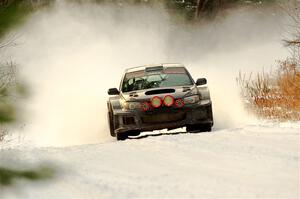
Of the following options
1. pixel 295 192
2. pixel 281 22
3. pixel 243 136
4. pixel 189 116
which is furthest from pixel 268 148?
pixel 281 22

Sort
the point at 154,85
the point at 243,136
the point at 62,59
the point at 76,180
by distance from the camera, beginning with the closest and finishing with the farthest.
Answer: the point at 76,180
the point at 243,136
the point at 154,85
the point at 62,59

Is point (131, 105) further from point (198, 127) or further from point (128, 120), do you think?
point (198, 127)

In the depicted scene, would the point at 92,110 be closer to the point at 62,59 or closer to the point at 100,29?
the point at 62,59

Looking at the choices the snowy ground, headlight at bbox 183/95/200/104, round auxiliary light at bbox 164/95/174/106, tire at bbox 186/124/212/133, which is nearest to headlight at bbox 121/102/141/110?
round auxiliary light at bbox 164/95/174/106

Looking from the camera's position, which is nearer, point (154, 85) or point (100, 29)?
point (154, 85)

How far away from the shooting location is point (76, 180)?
6.27 meters

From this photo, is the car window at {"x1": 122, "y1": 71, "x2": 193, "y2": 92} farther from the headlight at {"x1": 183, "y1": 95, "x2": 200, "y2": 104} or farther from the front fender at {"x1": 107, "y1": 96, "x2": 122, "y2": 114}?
the headlight at {"x1": 183, "y1": 95, "x2": 200, "y2": 104}

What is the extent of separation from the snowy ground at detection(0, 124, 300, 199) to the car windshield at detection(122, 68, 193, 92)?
2.84 m

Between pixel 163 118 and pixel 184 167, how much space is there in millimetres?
4070

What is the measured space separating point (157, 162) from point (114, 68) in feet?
97.0

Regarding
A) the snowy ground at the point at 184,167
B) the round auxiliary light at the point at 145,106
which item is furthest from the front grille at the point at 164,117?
the snowy ground at the point at 184,167

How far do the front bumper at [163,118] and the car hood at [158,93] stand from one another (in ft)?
0.82

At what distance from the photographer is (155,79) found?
39.2 ft

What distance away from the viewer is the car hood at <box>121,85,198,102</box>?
10.9 meters
